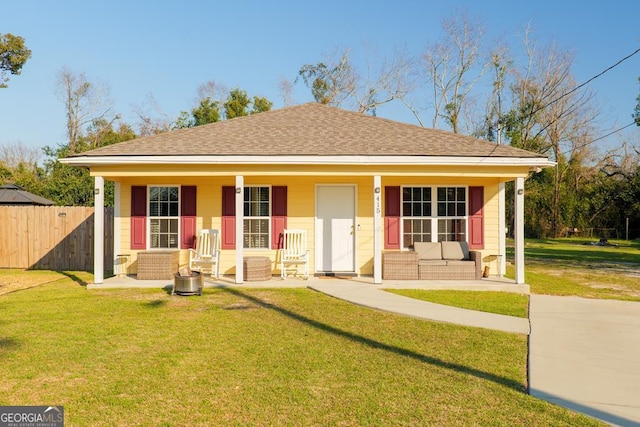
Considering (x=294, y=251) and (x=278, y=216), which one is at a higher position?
(x=278, y=216)

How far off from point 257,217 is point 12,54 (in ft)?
37.3

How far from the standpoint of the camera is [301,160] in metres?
8.97

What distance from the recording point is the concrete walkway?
6.22 metres

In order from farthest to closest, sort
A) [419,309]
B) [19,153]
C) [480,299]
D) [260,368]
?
[19,153] < [480,299] < [419,309] < [260,368]

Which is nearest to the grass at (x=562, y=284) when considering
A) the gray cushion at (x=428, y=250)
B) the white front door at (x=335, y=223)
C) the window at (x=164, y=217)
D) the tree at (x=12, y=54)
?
the gray cushion at (x=428, y=250)

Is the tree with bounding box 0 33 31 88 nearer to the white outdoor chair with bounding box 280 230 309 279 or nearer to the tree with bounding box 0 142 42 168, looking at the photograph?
the white outdoor chair with bounding box 280 230 309 279

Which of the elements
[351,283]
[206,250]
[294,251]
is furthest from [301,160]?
[206,250]

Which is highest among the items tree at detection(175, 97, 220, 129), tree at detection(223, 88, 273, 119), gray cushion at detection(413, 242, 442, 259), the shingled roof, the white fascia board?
tree at detection(223, 88, 273, 119)

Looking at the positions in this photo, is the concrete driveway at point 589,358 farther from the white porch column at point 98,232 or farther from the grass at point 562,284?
the white porch column at point 98,232

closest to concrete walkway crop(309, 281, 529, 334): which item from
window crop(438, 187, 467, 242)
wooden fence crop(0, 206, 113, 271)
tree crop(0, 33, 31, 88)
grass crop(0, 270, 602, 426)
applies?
grass crop(0, 270, 602, 426)

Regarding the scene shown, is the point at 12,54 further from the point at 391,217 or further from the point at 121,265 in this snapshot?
the point at 391,217

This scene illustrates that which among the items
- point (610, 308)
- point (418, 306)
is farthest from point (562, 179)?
point (418, 306)

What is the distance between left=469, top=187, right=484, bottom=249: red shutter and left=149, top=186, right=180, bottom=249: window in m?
7.13

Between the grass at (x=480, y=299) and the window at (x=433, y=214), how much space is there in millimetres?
1954
